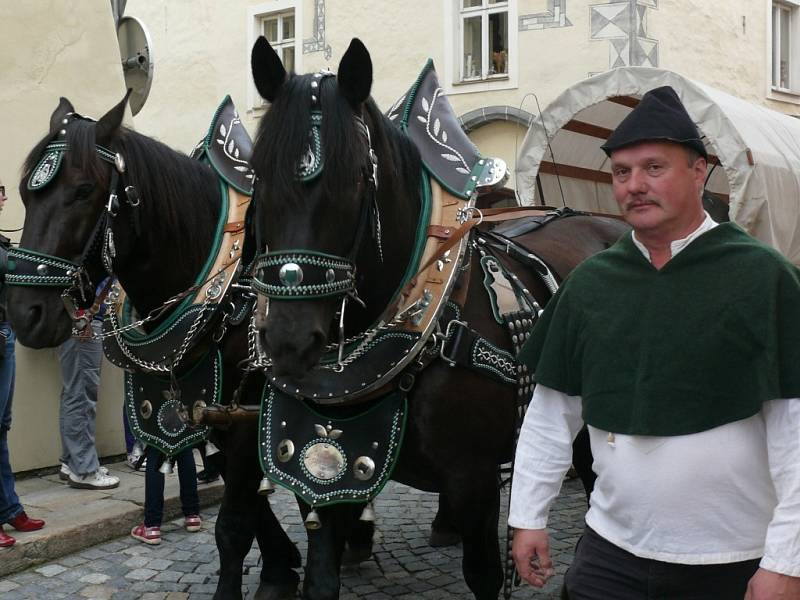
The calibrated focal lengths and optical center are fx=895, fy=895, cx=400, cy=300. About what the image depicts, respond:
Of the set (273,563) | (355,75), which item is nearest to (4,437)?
(273,563)

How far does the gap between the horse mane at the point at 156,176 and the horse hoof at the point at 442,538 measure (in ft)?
6.10

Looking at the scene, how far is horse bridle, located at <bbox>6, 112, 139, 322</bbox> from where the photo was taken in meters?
2.87

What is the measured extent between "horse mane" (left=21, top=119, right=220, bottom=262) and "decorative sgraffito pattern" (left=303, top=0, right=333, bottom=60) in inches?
361

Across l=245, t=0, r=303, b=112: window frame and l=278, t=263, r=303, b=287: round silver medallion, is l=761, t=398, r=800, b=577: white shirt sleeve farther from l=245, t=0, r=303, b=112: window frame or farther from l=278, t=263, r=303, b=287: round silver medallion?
l=245, t=0, r=303, b=112: window frame

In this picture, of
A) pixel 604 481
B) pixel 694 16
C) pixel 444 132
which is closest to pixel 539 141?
pixel 444 132

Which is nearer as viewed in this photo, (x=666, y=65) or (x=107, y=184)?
(x=107, y=184)

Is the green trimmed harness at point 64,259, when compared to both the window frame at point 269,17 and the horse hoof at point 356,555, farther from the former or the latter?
the window frame at point 269,17

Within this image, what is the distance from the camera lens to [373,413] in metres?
2.57

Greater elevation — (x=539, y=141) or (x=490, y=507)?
(x=539, y=141)

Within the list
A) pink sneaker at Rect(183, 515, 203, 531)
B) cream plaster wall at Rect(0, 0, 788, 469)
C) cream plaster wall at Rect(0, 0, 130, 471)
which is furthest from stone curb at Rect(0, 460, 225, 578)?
cream plaster wall at Rect(0, 0, 788, 469)

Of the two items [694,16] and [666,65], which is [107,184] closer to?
[666,65]

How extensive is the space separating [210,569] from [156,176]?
5.88 ft

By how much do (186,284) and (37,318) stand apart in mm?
567

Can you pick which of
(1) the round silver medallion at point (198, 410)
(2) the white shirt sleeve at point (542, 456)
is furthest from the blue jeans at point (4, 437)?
(2) the white shirt sleeve at point (542, 456)
